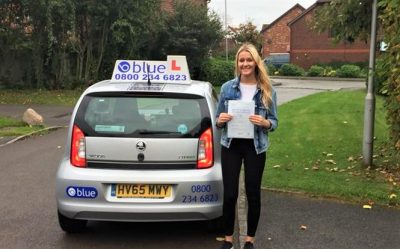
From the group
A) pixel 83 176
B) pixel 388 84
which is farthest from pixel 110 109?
pixel 388 84

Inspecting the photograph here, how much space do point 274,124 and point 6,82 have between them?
902 inches

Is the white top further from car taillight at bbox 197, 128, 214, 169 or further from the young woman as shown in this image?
car taillight at bbox 197, 128, 214, 169

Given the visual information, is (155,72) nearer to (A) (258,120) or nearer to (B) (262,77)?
(B) (262,77)

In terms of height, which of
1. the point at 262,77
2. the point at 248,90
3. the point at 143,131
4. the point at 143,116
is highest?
the point at 262,77

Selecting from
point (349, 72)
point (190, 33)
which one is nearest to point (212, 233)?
point (190, 33)

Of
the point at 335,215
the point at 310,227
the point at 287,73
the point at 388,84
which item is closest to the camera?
the point at 310,227

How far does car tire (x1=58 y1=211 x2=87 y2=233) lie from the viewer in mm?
5595

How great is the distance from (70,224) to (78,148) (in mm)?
863

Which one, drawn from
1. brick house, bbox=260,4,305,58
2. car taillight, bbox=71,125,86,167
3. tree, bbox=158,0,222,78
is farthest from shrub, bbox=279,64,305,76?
car taillight, bbox=71,125,86,167

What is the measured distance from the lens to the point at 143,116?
17.7 feet

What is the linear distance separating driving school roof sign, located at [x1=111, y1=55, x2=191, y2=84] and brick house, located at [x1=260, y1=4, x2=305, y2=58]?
65.3 m

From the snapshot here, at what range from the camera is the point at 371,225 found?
19.7 feet

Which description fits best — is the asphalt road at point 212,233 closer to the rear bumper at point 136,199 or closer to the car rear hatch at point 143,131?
the rear bumper at point 136,199

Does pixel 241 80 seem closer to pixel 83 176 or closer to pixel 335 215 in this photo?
pixel 83 176
